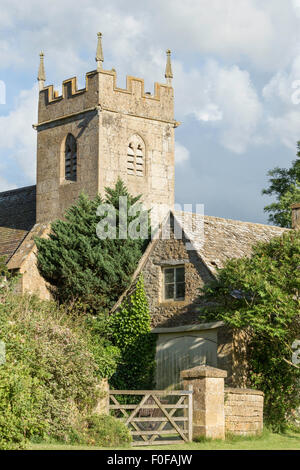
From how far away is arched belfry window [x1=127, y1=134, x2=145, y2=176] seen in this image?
3259 centimetres

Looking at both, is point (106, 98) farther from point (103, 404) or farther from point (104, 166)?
point (103, 404)

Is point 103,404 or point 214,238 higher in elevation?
point 214,238

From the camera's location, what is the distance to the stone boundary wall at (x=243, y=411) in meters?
18.8

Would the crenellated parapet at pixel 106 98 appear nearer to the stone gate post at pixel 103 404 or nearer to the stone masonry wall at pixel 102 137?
the stone masonry wall at pixel 102 137

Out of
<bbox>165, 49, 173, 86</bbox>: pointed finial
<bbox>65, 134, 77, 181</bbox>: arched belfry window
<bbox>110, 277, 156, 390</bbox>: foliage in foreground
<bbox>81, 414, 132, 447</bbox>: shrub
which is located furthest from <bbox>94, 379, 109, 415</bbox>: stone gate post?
<bbox>165, 49, 173, 86</bbox>: pointed finial

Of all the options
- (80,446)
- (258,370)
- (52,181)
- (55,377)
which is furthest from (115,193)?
(80,446)

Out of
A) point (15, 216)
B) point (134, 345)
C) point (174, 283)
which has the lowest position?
point (134, 345)

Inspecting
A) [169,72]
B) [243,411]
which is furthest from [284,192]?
[243,411]

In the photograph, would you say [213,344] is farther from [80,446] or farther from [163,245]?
[80,446]

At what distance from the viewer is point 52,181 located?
33.7 metres

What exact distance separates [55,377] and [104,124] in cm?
1516

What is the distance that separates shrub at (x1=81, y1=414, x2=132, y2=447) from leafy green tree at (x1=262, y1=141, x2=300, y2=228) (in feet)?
66.5

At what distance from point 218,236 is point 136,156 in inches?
304

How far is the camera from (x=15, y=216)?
35562mm
